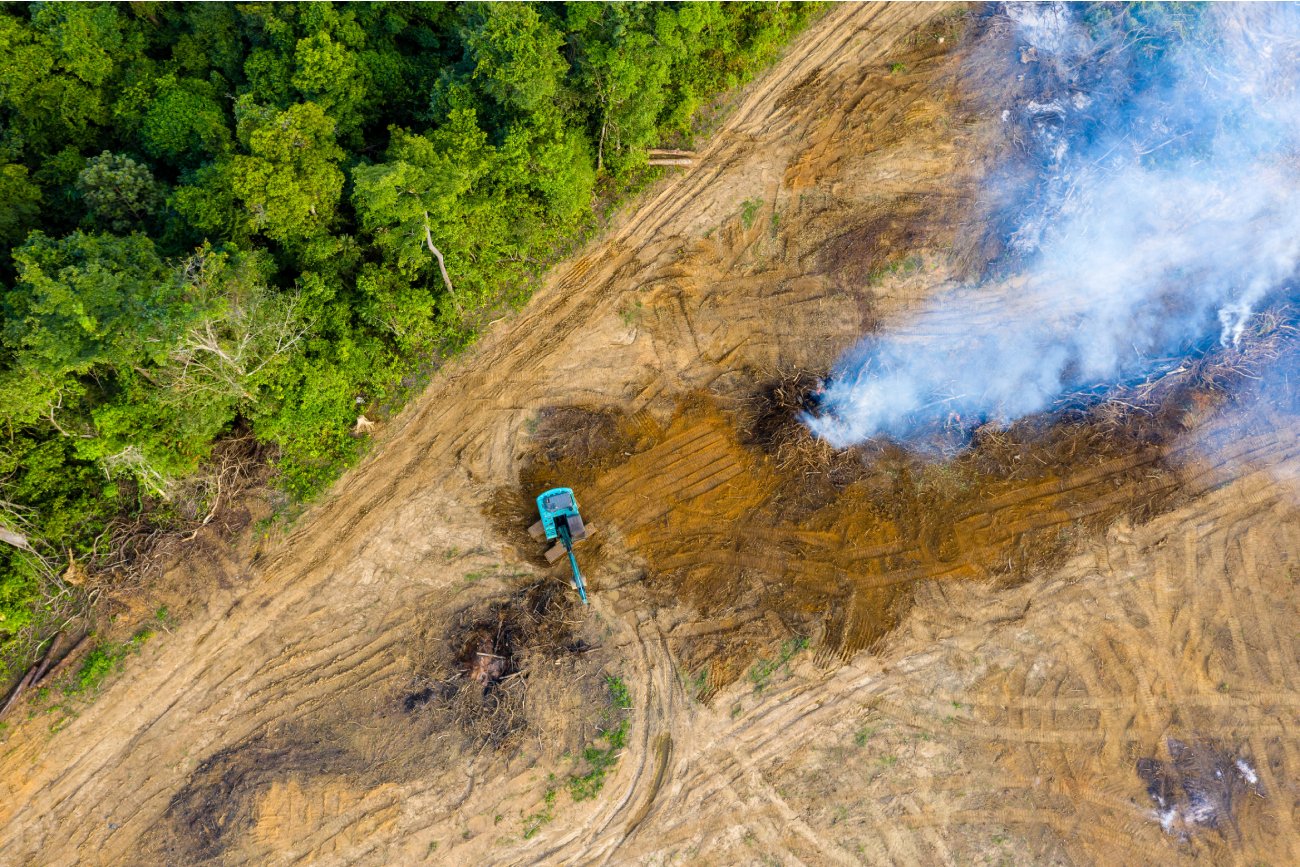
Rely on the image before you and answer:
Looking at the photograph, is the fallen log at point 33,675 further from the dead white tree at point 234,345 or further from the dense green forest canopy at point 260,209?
the dead white tree at point 234,345

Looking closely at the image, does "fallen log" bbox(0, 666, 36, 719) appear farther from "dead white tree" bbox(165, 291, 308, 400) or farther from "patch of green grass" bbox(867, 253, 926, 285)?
"patch of green grass" bbox(867, 253, 926, 285)

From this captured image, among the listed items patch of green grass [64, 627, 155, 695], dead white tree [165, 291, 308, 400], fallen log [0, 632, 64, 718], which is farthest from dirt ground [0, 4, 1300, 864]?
dead white tree [165, 291, 308, 400]

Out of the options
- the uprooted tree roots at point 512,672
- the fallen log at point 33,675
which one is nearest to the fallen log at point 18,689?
the fallen log at point 33,675

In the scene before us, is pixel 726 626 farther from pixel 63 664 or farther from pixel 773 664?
pixel 63 664

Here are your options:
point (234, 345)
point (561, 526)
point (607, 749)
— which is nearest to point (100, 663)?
point (234, 345)

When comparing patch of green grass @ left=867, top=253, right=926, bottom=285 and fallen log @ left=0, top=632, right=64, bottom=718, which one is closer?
fallen log @ left=0, top=632, right=64, bottom=718

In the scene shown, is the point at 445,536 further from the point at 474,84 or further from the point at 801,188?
the point at 801,188
